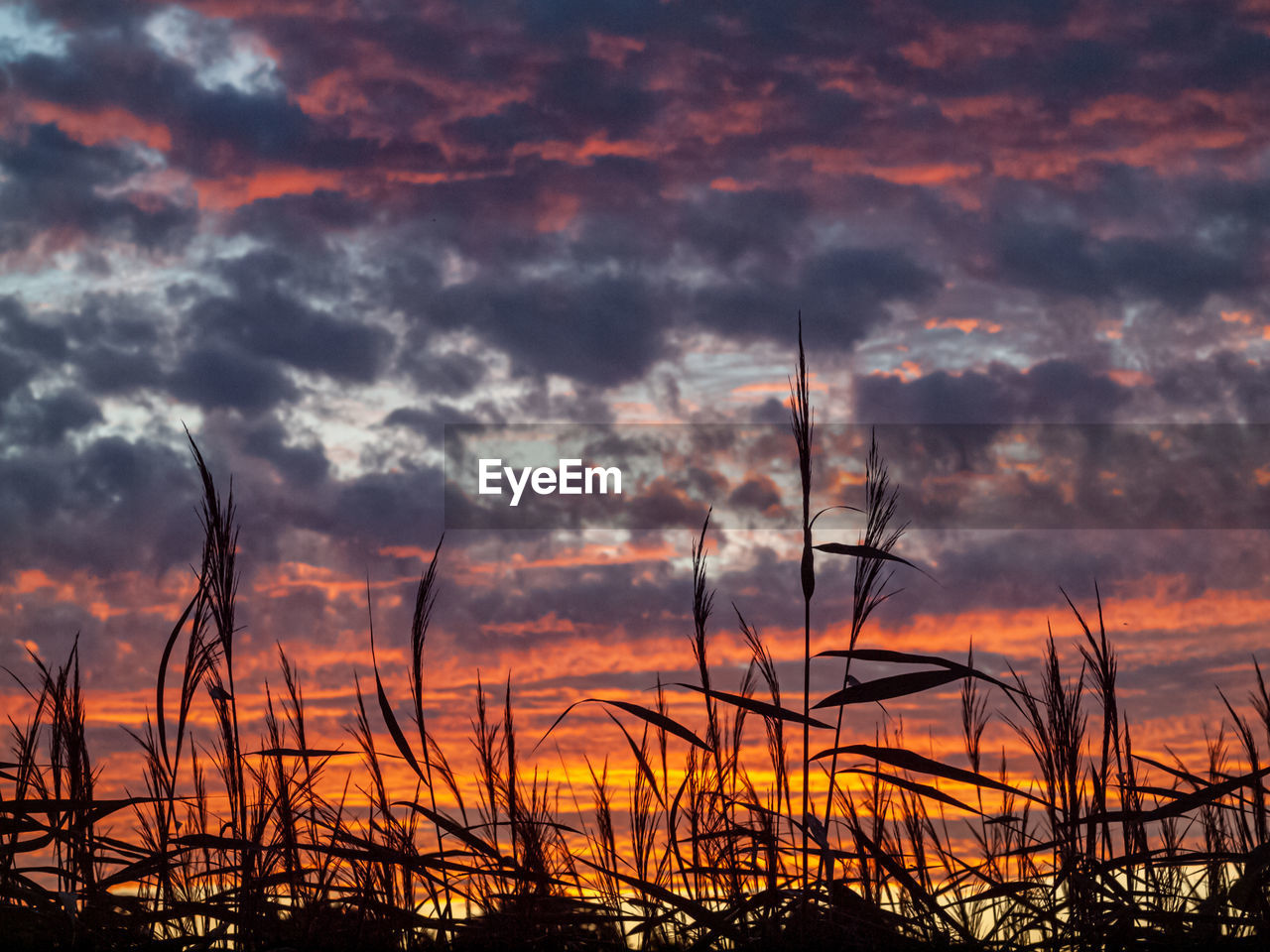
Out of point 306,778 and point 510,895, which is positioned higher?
point 306,778

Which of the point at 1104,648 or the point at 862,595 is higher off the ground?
the point at 862,595

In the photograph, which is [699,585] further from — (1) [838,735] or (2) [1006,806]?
(2) [1006,806]

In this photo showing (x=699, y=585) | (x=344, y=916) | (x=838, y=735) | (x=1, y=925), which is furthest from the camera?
(x=699, y=585)

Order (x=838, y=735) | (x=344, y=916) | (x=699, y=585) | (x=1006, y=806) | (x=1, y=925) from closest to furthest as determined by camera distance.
A: (x=1, y=925) < (x=344, y=916) < (x=838, y=735) < (x=699, y=585) < (x=1006, y=806)

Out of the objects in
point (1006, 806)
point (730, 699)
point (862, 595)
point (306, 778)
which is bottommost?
point (1006, 806)

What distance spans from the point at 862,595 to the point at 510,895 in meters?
0.81

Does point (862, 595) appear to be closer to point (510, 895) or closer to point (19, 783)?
point (510, 895)

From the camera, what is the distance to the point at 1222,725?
322 centimetres

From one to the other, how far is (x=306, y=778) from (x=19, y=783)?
635 millimetres

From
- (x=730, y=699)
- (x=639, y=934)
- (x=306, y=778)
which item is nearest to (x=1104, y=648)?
(x=730, y=699)

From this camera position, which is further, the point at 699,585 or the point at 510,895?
the point at 699,585

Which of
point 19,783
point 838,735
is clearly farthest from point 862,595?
point 19,783

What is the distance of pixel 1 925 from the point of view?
1753 millimetres

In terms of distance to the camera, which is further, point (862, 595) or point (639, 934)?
point (862, 595)
